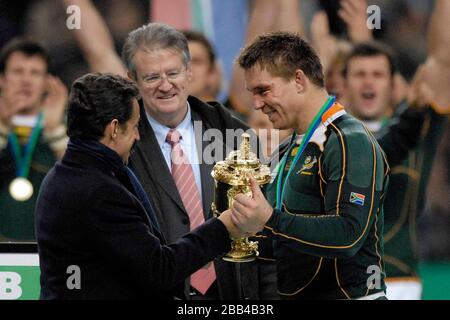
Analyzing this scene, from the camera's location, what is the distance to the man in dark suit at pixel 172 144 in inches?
131

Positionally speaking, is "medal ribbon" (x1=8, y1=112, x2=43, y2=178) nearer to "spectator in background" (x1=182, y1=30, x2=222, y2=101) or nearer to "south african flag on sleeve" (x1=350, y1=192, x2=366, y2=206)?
"spectator in background" (x1=182, y1=30, x2=222, y2=101)

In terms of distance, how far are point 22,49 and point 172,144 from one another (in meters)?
1.66

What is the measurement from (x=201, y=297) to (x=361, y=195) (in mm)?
895

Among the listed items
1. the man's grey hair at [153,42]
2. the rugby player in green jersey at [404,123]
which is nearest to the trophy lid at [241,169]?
the man's grey hair at [153,42]

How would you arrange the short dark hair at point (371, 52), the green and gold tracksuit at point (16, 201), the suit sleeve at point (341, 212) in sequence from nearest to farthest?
the suit sleeve at point (341, 212) < the green and gold tracksuit at point (16, 201) < the short dark hair at point (371, 52)

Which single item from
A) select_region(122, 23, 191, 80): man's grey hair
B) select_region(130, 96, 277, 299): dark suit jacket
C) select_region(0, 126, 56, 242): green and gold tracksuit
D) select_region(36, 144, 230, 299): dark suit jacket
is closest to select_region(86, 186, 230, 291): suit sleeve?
select_region(36, 144, 230, 299): dark suit jacket

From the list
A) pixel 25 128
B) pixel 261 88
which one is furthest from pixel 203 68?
pixel 261 88

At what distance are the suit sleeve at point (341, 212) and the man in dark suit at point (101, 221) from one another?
302 mm

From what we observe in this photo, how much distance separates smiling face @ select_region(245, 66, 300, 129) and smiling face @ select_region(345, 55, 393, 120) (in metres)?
1.87

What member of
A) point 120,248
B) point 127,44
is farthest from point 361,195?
point 127,44

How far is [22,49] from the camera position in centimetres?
475

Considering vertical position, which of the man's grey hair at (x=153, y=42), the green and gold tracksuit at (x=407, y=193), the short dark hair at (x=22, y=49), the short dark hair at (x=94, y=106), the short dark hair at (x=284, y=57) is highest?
the short dark hair at (x=22, y=49)

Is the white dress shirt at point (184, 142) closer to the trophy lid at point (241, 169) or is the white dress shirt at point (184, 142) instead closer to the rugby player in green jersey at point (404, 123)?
the trophy lid at point (241, 169)

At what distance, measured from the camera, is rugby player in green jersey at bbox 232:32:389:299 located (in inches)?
108
